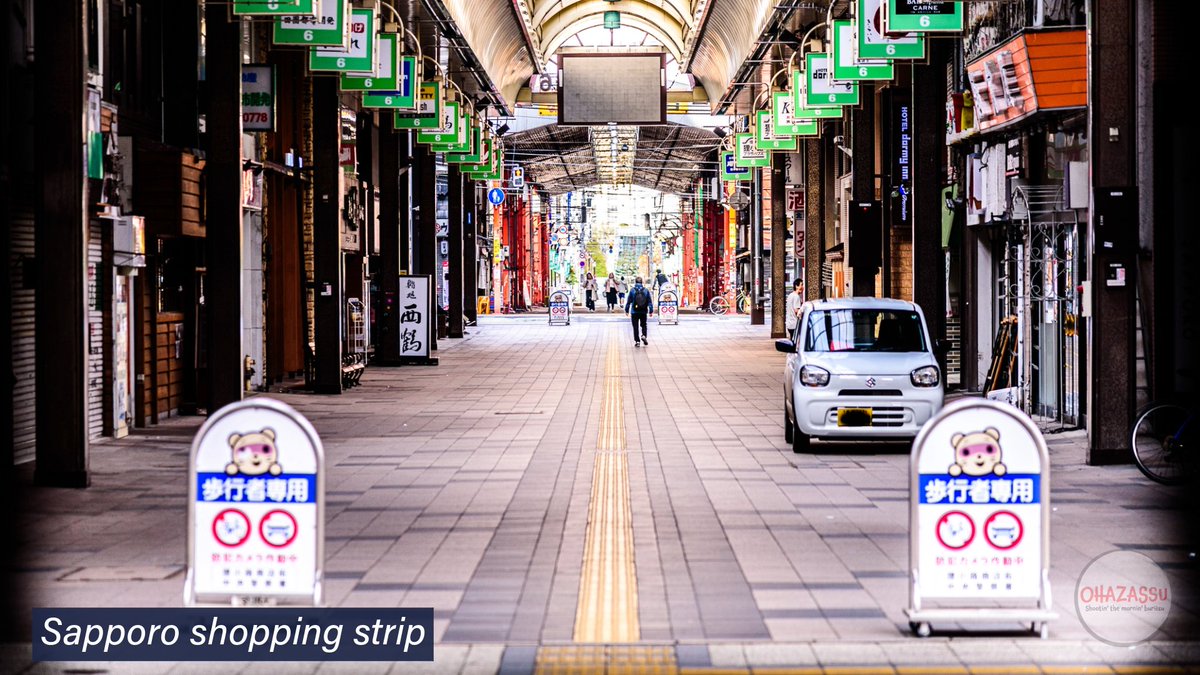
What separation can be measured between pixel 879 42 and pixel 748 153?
19946 mm

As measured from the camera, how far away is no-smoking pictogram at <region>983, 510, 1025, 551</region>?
21.8ft

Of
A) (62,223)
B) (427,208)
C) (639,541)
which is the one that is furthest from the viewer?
(427,208)

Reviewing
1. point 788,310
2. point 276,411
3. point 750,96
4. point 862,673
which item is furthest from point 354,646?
point 750,96

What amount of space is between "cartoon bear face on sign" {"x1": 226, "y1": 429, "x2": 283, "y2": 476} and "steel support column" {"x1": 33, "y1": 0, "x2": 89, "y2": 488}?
20.0 feet

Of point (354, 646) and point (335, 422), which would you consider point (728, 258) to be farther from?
point (354, 646)

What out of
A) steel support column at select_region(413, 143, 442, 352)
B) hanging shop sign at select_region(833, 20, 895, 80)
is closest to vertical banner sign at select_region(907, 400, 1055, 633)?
hanging shop sign at select_region(833, 20, 895, 80)

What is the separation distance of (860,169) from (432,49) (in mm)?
12718

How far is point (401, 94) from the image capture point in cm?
2569

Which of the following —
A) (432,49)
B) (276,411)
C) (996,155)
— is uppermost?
(432,49)

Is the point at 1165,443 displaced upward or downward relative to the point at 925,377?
downward

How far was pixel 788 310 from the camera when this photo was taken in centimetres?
4062

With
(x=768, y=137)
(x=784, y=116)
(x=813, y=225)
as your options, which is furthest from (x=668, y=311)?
(x=784, y=116)

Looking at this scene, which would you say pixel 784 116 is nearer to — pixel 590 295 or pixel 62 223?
pixel 62 223
